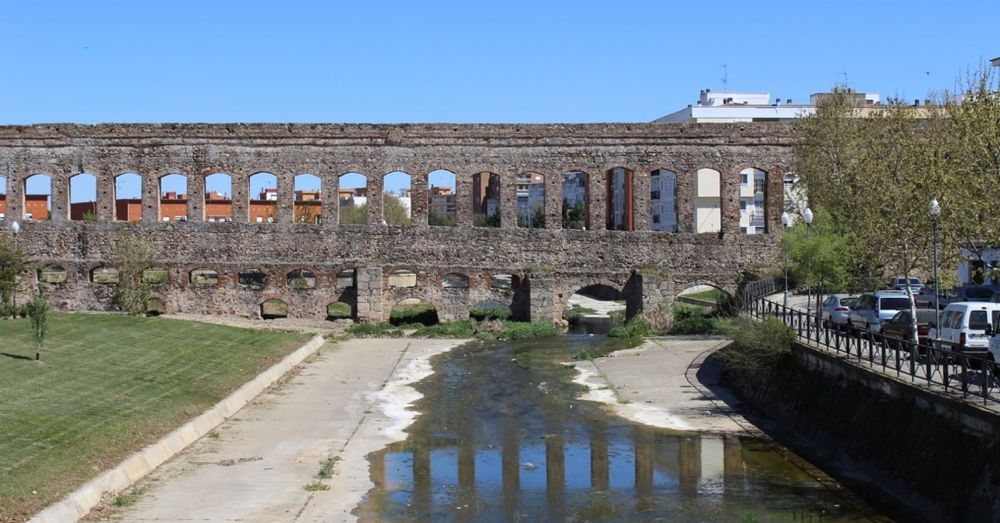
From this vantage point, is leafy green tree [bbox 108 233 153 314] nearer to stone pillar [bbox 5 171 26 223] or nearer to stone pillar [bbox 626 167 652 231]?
stone pillar [bbox 5 171 26 223]

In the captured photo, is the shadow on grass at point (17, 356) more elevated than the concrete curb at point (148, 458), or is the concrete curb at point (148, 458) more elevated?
the shadow on grass at point (17, 356)

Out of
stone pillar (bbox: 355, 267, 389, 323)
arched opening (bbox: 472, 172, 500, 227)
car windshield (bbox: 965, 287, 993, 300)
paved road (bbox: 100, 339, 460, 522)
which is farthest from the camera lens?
arched opening (bbox: 472, 172, 500, 227)

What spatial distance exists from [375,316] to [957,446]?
35740mm

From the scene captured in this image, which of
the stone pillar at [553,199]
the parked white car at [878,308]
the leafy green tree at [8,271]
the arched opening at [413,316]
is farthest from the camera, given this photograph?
the stone pillar at [553,199]

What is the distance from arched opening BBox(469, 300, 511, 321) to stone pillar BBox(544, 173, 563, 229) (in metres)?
4.60

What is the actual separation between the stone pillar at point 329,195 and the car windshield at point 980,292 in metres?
28.2

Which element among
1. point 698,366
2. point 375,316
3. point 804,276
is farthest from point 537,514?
point 375,316

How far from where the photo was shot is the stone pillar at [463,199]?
54719mm

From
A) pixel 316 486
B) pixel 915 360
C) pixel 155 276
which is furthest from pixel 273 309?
pixel 915 360

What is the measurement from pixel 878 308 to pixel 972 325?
25.4 feet

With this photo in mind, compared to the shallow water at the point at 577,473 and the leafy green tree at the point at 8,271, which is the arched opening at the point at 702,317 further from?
the leafy green tree at the point at 8,271

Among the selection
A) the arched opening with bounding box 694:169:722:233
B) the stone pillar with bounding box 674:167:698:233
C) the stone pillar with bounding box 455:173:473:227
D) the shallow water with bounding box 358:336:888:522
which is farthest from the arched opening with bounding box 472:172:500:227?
the shallow water with bounding box 358:336:888:522

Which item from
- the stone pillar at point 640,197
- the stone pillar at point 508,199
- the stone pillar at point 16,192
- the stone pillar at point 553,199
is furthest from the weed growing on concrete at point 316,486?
the stone pillar at point 16,192

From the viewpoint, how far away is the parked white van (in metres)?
25.6
